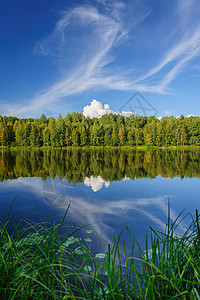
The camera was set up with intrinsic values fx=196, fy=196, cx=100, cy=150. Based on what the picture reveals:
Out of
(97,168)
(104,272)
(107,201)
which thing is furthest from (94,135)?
(104,272)

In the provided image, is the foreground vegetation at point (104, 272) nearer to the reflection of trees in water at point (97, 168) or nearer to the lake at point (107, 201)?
the lake at point (107, 201)

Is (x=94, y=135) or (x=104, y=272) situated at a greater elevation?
(x=94, y=135)

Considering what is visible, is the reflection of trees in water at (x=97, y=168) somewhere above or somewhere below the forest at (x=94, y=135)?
below

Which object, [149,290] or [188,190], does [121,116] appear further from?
[149,290]

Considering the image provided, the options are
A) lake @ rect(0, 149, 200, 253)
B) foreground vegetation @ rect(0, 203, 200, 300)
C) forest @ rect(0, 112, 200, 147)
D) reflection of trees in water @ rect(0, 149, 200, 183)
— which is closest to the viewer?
foreground vegetation @ rect(0, 203, 200, 300)

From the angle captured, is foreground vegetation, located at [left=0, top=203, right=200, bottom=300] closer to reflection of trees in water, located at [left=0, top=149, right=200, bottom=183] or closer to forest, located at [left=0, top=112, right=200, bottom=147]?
reflection of trees in water, located at [left=0, top=149, right=200, bottom=183]

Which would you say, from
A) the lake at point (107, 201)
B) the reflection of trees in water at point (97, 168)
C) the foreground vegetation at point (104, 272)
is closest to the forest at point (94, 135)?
the reflection of trees in water at point (97, 168)

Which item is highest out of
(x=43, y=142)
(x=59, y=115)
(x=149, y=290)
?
(x=59, y=115)

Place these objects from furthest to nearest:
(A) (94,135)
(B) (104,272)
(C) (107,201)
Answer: (A) (94,135), (C) (107,201), (B) (104,272)

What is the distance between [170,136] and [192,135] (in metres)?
9.53

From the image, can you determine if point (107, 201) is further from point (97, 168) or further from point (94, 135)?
point (94, 135)

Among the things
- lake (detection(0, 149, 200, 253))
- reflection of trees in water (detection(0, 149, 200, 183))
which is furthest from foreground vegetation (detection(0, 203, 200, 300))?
reflection of trees in water (detection(0, 149, 200, 183))

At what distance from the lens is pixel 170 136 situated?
6266 cm

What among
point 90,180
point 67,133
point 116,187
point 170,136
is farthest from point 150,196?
point 170,136
